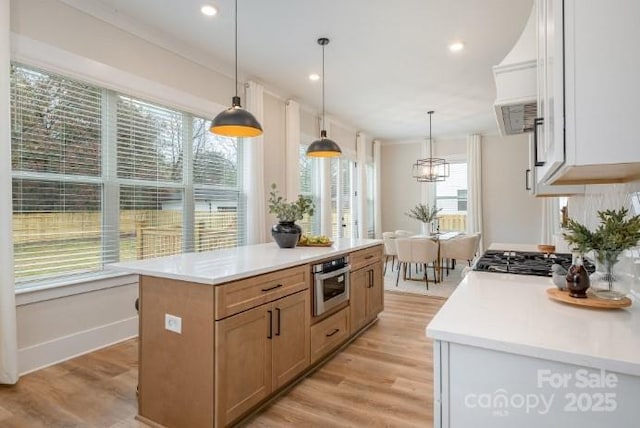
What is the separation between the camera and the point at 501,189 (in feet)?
25.3

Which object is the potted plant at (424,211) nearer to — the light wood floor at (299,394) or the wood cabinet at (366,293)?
the wood cabinet at (366,293)

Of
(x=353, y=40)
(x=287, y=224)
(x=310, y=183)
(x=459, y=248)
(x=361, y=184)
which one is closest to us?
(x=287, y=224)

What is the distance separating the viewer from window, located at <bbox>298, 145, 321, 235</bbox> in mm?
5895

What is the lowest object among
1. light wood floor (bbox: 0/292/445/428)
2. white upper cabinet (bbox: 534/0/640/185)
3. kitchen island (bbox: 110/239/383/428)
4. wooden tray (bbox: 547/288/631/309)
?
light wood floor (bbox: 0/292/445/428)

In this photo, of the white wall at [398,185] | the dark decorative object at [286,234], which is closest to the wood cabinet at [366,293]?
the dark decorative object at [286,234]

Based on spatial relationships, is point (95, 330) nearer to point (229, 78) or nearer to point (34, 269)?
point (34, 269)

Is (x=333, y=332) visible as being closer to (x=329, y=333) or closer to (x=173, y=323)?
(x=329, y=333)

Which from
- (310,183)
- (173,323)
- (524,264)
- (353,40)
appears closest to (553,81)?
(524,264)

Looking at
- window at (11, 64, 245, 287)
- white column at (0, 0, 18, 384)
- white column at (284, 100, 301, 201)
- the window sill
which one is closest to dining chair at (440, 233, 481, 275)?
white column at (284, 100, 301, 201)

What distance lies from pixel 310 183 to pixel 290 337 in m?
4.05

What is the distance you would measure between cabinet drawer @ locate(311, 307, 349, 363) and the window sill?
195 cm

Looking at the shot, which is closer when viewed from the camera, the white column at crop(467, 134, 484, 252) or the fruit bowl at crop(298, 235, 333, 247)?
the fruit bowl at crop(298, 235, 333, 247)

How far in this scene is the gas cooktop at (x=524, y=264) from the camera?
6.37ft

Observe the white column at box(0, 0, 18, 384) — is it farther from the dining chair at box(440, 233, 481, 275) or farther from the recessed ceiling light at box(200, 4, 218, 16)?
the dining chair at box(440, 233, 481, 275)
